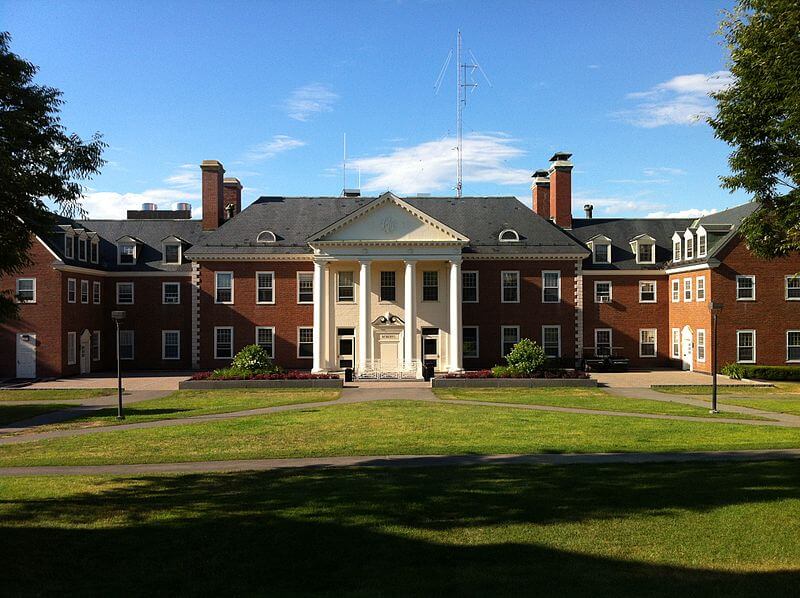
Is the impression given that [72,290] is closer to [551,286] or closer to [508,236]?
[508,236]

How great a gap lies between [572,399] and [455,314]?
1215cm

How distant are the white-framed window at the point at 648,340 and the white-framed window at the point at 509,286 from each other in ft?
31.2

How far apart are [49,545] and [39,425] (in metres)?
15.6

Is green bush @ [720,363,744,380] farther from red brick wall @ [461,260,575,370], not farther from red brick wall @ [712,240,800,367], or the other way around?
red brick wall @ [461,260,575,370]

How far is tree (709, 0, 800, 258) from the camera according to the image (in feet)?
59.5

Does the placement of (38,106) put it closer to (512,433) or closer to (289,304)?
(512,433)

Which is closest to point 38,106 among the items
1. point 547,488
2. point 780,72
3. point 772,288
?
point 547,488

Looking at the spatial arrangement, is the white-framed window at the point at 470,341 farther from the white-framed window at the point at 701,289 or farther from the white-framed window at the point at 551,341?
the white-framed window at the point at 701,289

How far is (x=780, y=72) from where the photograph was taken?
18.8m

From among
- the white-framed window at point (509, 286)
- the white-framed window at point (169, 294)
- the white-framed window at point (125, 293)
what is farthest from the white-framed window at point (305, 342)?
the white-framed window at point (509, 286)

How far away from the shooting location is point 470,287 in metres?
44.8

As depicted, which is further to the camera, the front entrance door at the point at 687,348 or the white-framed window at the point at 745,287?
the front entrance door at the point at 687,348

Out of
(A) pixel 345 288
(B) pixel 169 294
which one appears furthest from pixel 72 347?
(A) pixel 345 288

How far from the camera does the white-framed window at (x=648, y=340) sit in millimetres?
46625
